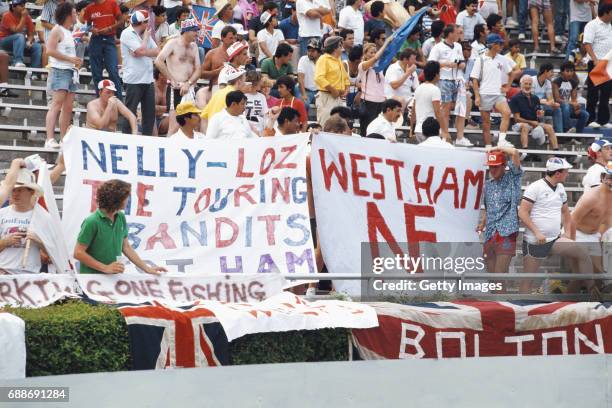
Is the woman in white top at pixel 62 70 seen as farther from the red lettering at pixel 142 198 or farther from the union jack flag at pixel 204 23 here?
the union jack flag at pixel 204 23

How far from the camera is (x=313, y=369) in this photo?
10.5 metres

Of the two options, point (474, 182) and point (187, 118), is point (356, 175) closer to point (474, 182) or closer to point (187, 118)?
point (474, 182)

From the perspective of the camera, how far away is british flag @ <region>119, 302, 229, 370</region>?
1028 cm

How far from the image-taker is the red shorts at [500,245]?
1276 cm

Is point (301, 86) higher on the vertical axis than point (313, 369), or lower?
higher

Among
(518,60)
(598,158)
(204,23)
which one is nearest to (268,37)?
(204,23)

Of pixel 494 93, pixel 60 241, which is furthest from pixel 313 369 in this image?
pixel 494 93

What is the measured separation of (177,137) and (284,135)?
975mm

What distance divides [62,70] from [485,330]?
19.9 feet

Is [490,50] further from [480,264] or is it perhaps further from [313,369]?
[313,369]

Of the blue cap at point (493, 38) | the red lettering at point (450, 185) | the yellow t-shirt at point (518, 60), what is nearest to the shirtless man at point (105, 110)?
the red lettering at point (450, 185)

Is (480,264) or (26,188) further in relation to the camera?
(480,264)

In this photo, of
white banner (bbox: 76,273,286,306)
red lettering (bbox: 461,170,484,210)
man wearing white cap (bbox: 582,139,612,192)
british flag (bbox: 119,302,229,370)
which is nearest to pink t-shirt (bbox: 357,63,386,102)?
man wearing white cap (bbox: 582,139,612,192)

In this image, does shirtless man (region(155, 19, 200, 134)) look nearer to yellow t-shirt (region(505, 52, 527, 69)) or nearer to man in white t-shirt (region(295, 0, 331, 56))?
man in white t-shirt (region(295, 0, 331, 56))
